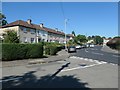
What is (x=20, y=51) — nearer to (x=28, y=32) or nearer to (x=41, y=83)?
(x=41, y=83)

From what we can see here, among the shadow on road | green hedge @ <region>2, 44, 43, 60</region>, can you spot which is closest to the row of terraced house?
green hedge @ <region>2, 44, 43, 60</region>

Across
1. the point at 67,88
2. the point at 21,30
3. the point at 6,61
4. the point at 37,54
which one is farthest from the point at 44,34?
the point at 67,88

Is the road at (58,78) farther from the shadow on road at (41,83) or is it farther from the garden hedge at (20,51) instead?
the garden hedge at (20,51)

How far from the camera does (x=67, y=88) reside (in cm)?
786

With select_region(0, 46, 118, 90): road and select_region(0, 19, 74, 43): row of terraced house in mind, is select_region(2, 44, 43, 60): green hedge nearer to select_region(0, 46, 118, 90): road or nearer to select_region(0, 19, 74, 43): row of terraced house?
select_region(0, 46, 118, 90): road

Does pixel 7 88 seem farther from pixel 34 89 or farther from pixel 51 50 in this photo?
pixel 51 50

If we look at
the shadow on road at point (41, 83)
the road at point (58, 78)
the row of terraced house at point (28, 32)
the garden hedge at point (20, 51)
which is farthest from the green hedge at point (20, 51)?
the row of terraced house at point (28, 32)

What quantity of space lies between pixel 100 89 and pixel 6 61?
12.0 meters

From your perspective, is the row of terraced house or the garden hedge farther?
the row of terraced house

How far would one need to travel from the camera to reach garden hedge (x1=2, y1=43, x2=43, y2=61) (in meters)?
17.9

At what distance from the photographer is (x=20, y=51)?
19.4 m

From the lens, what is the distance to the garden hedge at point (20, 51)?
1790cm

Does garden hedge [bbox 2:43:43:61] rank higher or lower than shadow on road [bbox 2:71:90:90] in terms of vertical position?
higher

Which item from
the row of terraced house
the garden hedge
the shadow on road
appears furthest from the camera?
the row of terraced house
